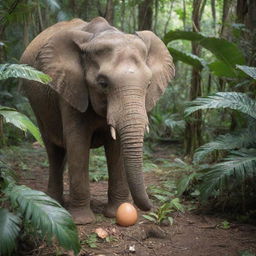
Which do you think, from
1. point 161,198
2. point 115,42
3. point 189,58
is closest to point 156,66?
point 115,42

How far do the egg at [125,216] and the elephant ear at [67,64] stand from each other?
1.35m

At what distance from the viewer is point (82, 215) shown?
5902 millimetres

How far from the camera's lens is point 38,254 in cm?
464

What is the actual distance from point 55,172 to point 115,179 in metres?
1.14

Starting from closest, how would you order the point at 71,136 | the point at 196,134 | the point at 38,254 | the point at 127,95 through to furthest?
the point at 38,254, the point at 127,95, the point at 71,136, the point at 196,134

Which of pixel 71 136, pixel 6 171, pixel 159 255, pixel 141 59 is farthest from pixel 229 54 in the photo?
pixel 6 171

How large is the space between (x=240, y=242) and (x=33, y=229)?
2.49 m

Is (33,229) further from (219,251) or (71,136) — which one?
(219,251)

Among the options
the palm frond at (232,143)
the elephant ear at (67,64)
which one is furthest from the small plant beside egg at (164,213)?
the elephant ear at (67,64)

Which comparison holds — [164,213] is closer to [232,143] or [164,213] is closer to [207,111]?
[232,143]

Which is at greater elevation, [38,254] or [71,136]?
[71,136]

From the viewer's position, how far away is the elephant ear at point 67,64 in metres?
5.61

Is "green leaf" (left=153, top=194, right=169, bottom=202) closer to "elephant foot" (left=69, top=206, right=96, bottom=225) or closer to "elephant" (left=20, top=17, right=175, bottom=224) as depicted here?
"elephant" (left=20, top=17, right=175, bottom=224)

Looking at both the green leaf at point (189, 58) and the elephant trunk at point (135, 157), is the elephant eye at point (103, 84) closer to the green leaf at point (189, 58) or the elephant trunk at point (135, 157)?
the elephant trunk at point (135, 157)
